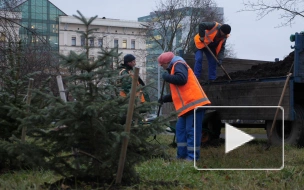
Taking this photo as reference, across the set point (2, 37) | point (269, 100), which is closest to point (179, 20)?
point (2, 37)

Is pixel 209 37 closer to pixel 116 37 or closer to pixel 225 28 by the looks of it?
pixel 225 28

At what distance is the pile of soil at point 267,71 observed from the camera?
970cm

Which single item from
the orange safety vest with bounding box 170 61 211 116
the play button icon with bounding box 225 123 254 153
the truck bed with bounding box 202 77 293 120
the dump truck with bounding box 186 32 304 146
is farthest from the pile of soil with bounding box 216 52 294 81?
the play button icon with bounding box 225 123 254 153

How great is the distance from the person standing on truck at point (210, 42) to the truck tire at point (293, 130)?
74.1 inches

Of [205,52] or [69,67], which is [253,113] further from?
[69,67]

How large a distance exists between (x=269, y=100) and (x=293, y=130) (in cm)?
72

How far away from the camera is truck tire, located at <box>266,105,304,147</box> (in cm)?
919

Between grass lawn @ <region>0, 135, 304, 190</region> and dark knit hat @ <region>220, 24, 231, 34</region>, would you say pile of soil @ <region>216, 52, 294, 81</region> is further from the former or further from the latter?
grass lawn @ <region>0, 135, 304, 190</region>

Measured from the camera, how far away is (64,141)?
4.50m

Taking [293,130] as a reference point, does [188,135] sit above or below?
above

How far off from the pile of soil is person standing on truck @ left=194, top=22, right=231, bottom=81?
334 millimetres

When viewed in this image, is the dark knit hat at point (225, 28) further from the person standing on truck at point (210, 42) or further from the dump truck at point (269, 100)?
the dump truck at point (269, 100)

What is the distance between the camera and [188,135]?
7441mm

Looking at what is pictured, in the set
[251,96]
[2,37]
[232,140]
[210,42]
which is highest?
[2,37]
